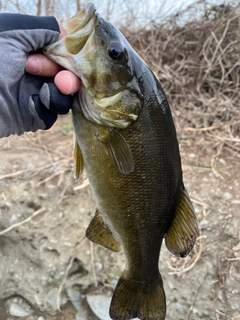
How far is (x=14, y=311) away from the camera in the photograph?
275cm

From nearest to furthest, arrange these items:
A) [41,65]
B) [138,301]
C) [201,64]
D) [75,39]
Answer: [75,39] < [41,65] < [138,301] < [201,64]


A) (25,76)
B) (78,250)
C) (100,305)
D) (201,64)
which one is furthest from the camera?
(201,64)

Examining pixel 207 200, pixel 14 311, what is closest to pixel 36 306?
pixel 14 311

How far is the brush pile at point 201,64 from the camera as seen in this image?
4023 mm

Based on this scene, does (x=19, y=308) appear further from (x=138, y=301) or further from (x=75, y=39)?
(x=75, y=39)

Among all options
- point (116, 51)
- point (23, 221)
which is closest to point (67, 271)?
point (23, 221)

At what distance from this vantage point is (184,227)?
1.52 metres

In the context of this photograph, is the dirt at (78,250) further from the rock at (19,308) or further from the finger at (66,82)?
the finger at (66,82)

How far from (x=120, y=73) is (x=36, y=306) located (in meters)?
2.14

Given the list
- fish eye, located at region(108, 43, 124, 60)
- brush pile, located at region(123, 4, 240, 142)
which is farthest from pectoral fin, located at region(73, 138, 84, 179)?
brush pile, located at region(123, 4, 240, 142)

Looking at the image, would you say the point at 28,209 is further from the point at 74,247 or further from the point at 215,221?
the point at 215,221

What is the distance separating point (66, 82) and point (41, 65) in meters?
0.18

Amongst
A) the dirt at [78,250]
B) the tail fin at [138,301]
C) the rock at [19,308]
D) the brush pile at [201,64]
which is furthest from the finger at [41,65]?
the brush pile at [201,64]

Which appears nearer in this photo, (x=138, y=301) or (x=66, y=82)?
(x=66, y=82)
